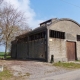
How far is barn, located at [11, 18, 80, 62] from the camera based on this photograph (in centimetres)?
1809

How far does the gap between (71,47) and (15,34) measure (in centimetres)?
1060

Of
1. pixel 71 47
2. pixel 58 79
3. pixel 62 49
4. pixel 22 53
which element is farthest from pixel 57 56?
pixel 58 79

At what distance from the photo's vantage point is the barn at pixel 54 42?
18.1 metres

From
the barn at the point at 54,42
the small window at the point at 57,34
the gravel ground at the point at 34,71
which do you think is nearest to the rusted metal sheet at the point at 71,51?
the barn at the point at 54,42

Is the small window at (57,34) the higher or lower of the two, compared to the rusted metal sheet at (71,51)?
higher

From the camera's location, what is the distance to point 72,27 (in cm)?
2130

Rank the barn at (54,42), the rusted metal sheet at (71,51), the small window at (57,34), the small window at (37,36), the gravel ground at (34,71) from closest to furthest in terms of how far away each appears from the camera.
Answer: the gravel ground at (34,71), the barn at (54,42), the small window at (57,34), the small window at (37,36), the rusted metal sheet at (71,51)

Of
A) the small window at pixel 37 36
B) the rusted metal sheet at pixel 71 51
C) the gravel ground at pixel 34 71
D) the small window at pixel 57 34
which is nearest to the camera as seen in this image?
the gravel ground at pixel 34 71

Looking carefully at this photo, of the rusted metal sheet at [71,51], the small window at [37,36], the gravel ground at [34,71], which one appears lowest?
the gravel ground at [34,71]

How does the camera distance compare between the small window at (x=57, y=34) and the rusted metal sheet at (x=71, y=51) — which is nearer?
the small window at (x=57, y=34)

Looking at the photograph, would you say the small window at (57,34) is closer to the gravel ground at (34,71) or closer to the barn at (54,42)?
the barn at (54,42)

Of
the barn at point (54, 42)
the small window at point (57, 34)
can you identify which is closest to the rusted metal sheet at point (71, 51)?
the barn at point (54, 42)

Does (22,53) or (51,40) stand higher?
(51,40)

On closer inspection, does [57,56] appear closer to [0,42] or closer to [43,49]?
[43,49]
